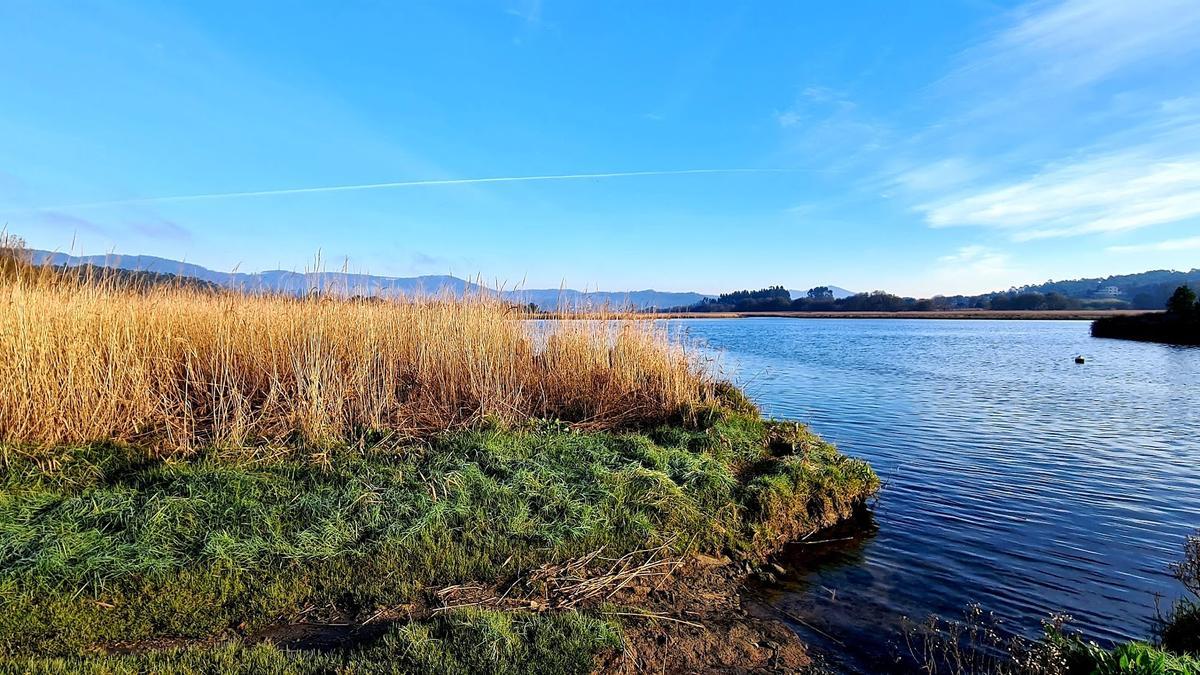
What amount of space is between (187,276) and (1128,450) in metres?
17.0

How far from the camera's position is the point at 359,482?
573cm

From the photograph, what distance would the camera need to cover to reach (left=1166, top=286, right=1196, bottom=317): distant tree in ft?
136

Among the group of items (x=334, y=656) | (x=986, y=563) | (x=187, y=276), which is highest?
(x=187, y=276)

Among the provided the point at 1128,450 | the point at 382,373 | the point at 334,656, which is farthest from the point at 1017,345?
the point at 334,656

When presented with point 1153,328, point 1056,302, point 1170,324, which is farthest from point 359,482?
point 1056,302

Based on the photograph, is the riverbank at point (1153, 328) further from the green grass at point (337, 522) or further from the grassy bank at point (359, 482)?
the green grass at point (337, 522)

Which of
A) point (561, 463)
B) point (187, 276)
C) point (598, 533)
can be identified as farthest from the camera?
point (187, 276)

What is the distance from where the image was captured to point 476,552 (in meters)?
4.90

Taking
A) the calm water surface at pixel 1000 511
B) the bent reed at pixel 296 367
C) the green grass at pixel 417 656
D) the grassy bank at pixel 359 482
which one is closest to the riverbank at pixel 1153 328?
the calm water surface at pixel 1000 511

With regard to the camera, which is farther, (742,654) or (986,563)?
(986,563)

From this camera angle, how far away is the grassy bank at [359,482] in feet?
12.8

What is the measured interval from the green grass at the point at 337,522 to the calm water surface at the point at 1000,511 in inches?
36.0

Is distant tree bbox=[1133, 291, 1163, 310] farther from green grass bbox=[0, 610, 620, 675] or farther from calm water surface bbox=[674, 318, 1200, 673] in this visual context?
green grass bbox=[0, 610, 620, 675]

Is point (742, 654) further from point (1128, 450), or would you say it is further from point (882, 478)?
point (1128, 450)
